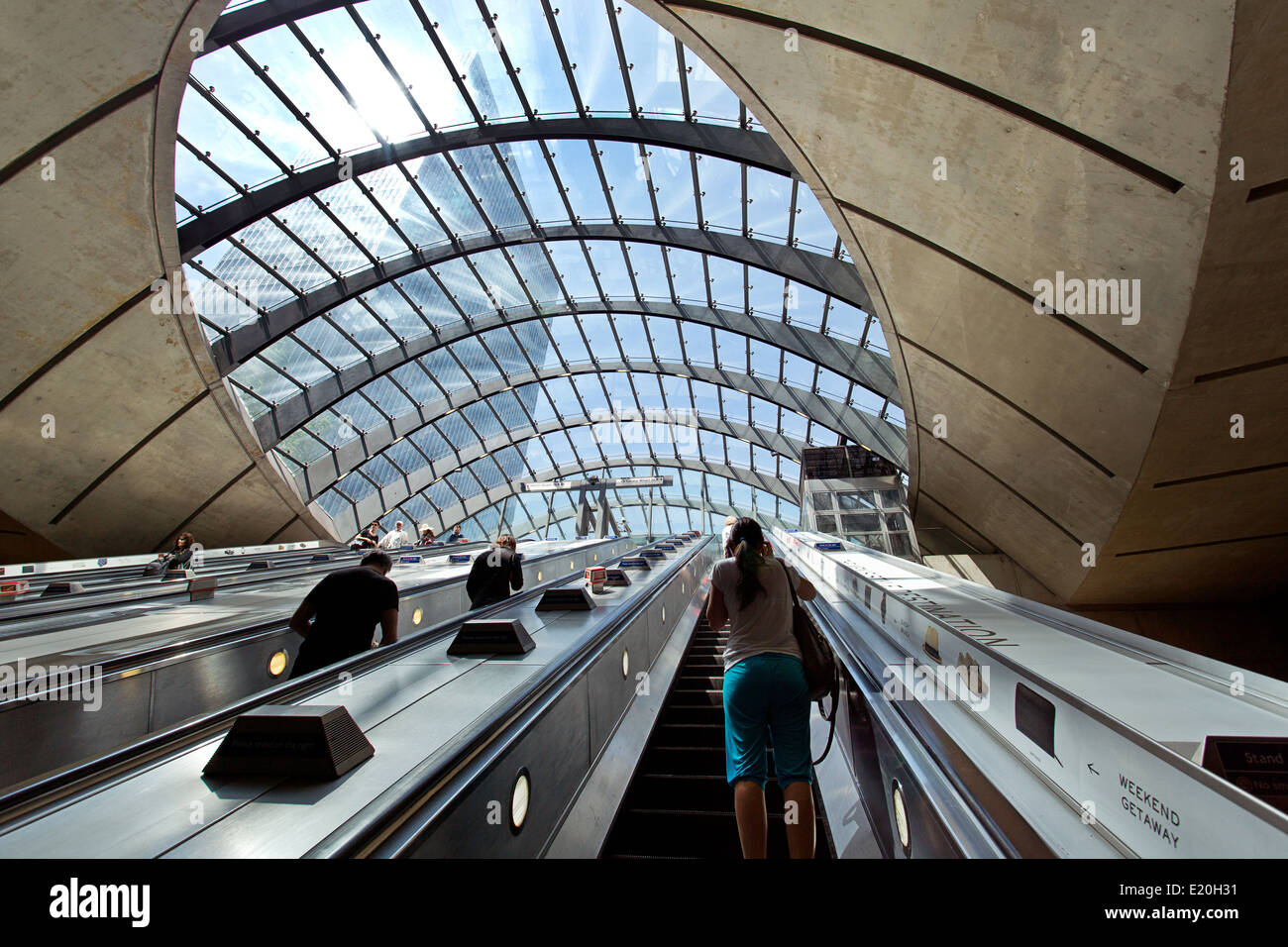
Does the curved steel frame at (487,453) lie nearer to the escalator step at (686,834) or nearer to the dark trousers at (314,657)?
the dark trousers at (314,657)

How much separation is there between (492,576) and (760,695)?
375 cm

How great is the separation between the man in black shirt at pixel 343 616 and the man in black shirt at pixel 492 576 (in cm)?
173

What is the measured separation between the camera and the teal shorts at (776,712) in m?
2.79

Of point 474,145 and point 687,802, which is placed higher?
point 474,145

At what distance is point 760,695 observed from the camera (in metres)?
2.81

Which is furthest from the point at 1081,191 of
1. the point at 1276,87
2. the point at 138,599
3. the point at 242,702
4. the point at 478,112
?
the point at 478,112

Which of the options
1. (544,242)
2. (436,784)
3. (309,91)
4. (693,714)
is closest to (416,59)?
(309,91)

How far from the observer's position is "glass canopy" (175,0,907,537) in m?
11.9

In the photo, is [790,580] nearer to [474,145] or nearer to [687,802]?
[687,802]

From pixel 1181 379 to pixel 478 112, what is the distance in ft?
46.8

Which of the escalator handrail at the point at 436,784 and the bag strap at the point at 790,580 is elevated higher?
the bag strap at the point at 790,580

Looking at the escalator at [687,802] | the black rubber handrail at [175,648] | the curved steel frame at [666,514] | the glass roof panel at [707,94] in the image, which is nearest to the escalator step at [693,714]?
the escalator at [687,802]
